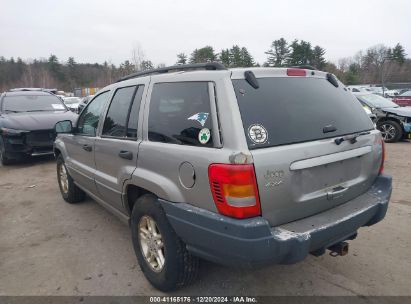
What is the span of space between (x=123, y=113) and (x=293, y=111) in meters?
1.66

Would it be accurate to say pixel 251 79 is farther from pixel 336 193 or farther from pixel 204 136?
pixel 336 193

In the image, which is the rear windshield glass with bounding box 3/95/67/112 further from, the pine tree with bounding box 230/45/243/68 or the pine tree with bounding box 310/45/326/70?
the pine tree with bounding box 310/45/326/70

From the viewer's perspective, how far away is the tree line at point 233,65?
4635 cm

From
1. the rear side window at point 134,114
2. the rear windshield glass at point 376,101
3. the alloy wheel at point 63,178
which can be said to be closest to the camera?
the rear side window at point 134,114

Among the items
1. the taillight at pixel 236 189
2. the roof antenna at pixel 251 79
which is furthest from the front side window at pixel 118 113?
the taillight at pixel 236 189

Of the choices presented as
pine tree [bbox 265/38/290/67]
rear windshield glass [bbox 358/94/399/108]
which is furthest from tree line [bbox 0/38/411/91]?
rear windshield glass [bbox 358/94/399/108]

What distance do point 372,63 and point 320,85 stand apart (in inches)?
3166

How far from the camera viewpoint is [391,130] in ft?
31.9

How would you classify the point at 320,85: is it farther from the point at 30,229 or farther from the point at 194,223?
the point at 30,229

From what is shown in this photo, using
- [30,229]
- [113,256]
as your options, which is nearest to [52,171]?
[30,229]

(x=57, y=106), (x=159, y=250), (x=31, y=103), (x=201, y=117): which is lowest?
(x=159, y=250)

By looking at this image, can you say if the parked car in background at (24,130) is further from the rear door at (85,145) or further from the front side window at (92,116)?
the front side window at (92,116)

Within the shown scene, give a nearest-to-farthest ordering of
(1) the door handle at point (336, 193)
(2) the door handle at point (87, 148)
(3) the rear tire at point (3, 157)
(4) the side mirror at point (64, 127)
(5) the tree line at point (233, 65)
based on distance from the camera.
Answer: (1) the door handle at point (336, 193) < (2) the door handle at point (87, 148) < (4) the side mirror at point (64, 127) < (3) the rear tire at point (3, 157) < (5) the tree line at point (233, 65)

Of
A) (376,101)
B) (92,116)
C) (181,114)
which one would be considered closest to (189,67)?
(181,114)
